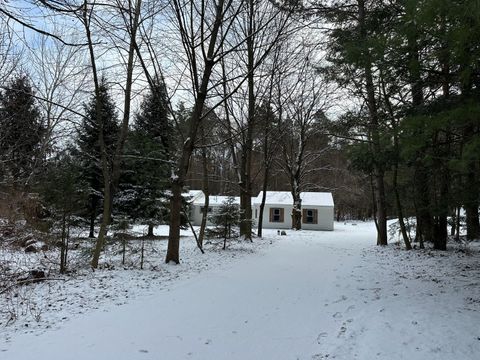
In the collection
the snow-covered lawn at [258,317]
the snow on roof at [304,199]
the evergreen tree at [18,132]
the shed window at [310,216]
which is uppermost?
the evergreen tree at [18,132]

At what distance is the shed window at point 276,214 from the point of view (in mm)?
34062

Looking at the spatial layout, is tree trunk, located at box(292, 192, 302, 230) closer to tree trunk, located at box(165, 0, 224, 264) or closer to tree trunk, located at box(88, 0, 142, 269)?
tree trunk, located at box(165, 0, 224, 264)

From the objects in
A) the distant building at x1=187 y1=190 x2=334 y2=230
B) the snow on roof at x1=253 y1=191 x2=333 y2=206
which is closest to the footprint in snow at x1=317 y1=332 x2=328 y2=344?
the distant building at x1=187 y1=190 x2=334 y2=230

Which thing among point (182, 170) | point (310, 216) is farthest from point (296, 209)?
point (182, 170)

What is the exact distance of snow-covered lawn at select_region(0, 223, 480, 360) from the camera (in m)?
3.96

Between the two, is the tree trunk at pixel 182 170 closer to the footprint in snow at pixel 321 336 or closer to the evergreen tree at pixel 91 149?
the footprint in snow at pixel 321 336

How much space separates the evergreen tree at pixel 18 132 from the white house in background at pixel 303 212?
20691mm

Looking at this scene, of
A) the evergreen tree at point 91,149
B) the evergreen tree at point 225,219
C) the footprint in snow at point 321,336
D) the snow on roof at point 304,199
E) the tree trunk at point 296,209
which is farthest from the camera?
the snow on roof at point 304,199

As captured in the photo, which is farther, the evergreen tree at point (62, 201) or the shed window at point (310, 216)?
the shed window at point (310, 216)

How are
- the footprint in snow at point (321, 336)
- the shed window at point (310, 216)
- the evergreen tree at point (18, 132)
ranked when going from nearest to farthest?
1. the footprint in snow at point (321, 336)
2. the evergreen tree at point (18, 132)
3. the shed window at point (310, 216)

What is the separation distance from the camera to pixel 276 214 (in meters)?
34.2

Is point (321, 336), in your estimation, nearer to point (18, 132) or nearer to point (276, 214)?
point (18, 132)

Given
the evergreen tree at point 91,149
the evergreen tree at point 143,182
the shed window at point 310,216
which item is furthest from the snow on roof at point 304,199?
the evergreen tree at point 91,149

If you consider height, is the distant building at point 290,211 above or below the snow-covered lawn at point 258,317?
above
